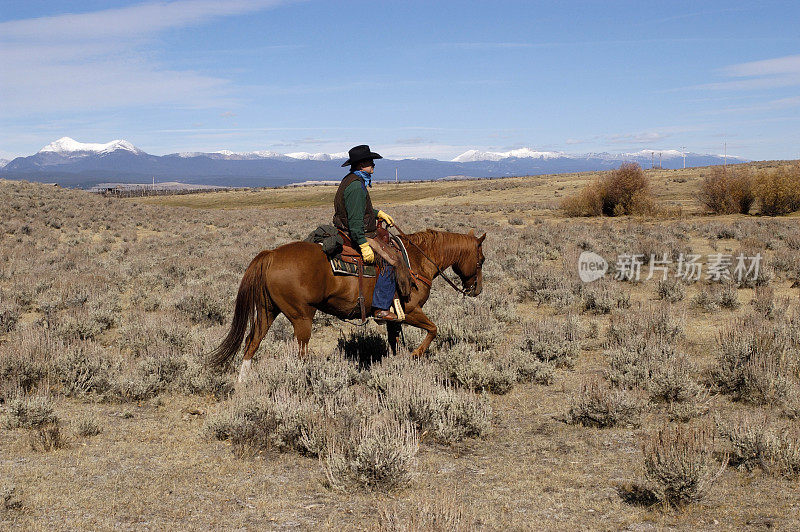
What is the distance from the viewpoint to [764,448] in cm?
504

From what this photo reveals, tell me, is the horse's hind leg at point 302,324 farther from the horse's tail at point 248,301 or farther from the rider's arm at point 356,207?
the rider's arm at point 356,207

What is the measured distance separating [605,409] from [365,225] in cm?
356

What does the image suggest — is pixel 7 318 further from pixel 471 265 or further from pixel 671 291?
pixel 671 291

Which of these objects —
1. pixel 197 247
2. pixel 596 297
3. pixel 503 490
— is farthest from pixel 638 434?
pixel 197 247

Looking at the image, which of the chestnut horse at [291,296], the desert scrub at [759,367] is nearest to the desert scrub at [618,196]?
the desert scrub at [759,367]

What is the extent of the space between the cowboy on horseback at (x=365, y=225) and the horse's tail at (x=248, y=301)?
109cm

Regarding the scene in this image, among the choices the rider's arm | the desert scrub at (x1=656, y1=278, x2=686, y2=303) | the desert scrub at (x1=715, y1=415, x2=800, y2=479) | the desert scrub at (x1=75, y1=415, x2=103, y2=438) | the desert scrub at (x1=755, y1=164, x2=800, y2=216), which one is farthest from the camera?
the desert scrub at (x1=755, y1=164, x2=800, y2=216)

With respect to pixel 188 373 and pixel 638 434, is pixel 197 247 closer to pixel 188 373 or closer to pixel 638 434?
pixel 188 373

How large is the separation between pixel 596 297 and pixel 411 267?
5.80 m

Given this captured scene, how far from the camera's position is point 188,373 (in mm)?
7285

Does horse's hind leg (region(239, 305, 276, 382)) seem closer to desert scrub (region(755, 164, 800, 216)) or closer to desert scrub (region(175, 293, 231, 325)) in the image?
desert scrub (region(175, 293, 231, 325))

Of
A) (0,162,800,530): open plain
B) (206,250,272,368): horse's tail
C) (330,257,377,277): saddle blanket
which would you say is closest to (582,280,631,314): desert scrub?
(0,162,800,530): open plain

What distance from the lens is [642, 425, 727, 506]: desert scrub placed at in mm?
4406

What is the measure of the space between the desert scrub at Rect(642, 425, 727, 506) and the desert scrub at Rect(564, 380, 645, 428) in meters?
1.54
